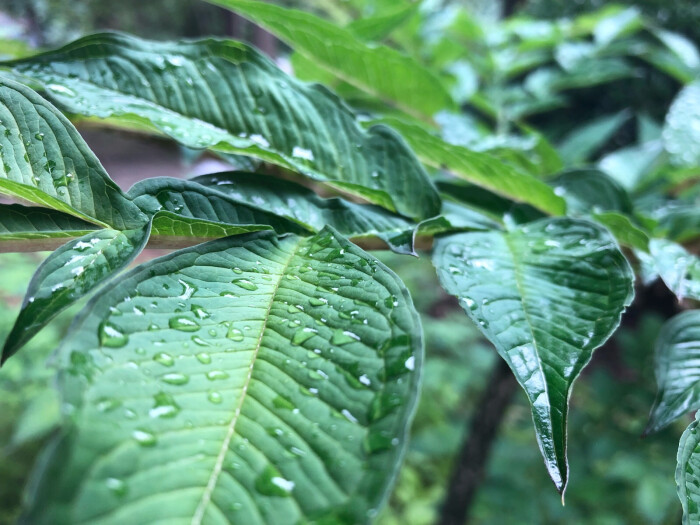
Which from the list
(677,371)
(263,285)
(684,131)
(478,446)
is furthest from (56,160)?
(478,446)

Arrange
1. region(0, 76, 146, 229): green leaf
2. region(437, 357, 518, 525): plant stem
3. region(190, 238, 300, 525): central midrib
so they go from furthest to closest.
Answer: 1. region(437, 357, 518, 525): plant stem
2. region(0, 76, 146, 229): green leaf
3. region(190, 238, 300, 525): central midrib

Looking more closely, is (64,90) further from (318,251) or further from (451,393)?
(451,393)

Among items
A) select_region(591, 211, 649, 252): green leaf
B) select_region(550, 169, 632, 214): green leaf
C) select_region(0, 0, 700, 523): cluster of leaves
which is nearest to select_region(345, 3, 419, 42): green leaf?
select_region(0, 0, 700, 523): cluster of leaves

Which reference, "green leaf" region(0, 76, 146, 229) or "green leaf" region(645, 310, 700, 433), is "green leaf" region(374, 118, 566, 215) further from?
"green leaf" region(0, 76, 146, 229)

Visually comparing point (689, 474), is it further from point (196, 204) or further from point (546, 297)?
point (196, 204)

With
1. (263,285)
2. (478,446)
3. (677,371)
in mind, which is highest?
(263,285)

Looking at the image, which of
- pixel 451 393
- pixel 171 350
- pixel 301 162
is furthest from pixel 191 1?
pixel 171 350
